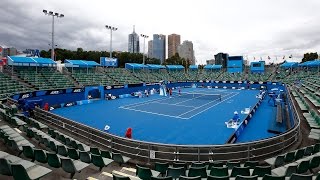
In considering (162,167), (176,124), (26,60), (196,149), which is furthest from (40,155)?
(26,60)

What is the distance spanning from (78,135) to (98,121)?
1010cm

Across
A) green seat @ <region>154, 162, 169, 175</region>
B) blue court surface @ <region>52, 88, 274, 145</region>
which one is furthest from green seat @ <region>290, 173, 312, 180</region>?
blue court surface @ <region>52, 88, 274, 145</region>

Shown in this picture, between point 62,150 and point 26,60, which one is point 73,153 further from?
point 26,60

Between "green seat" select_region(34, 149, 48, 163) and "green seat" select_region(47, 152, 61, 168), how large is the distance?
18.0 inches

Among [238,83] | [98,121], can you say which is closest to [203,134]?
Answer: [98,121]

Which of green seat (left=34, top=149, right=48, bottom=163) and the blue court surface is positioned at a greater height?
green seat (left=34, top=149, right=48, bottom=163)

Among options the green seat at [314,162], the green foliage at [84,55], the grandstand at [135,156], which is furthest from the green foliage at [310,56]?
the green seat at [314,162]

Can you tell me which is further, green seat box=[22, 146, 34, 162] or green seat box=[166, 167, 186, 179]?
green seat box=[22, 146, 34, 162]

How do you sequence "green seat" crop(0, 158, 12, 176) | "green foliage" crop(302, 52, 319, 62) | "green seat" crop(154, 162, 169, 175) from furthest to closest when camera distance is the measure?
"green foliage" crop(302, 52, 319, 62) → "green seat" crop(154, 162, 169, 175) → "green seat" crop(0, 158, 12, 176)

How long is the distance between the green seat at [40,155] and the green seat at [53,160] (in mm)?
457

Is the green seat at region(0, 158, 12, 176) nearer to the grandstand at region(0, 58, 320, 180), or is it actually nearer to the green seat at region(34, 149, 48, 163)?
the grandstand at region(0, 58, 320, 180)

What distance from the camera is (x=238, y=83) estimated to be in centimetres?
7150

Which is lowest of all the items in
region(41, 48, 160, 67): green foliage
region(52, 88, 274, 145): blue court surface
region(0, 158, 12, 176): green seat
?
region(52, 88, 274, 145): blue court surface

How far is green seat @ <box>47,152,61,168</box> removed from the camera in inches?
352
